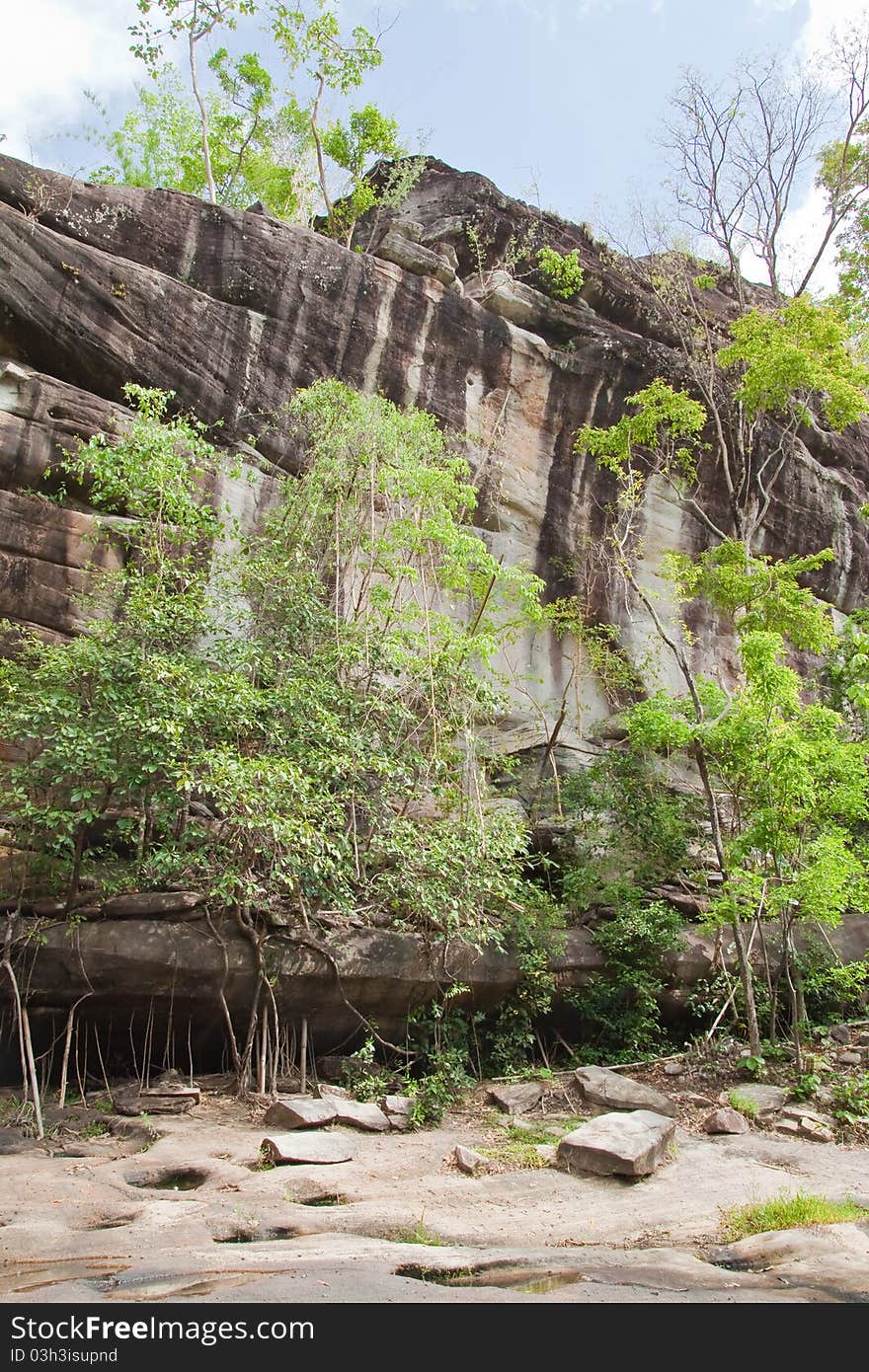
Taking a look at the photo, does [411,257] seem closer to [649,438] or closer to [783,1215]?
[649,438]

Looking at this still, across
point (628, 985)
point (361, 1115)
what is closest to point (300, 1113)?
point (361, 1115)

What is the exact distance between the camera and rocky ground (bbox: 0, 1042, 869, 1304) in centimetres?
393

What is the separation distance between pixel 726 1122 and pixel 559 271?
518 inches

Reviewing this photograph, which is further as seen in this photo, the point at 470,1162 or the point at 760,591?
the point at 760,591

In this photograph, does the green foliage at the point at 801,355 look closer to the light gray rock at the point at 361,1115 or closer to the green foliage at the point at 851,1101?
the green foliage at the point at 851,1101

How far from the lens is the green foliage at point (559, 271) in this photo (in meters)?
15.1

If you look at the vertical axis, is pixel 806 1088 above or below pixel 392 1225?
above

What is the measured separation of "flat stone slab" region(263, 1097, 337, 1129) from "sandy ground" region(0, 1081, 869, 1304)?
6.6 inches

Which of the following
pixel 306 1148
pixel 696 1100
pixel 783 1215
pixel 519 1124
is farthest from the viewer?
pixel 696 1100

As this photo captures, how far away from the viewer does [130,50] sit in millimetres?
15492

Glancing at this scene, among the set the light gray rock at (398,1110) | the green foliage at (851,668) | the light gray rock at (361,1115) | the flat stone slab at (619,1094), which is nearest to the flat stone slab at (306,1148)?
the light gray rock at (361,1115)

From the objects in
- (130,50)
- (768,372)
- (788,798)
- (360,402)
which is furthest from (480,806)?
(130,50)

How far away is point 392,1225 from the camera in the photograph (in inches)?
193
